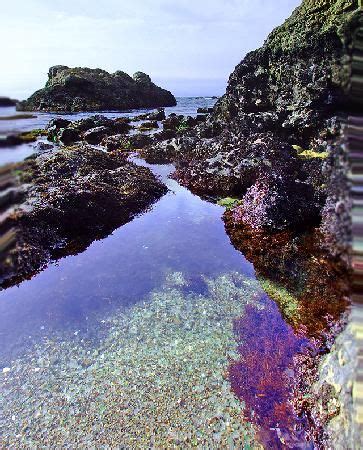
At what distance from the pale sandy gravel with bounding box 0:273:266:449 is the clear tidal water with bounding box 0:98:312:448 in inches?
0.9

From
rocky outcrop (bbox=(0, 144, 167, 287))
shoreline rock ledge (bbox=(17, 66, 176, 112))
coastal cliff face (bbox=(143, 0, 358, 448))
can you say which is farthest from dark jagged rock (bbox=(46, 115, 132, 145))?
shoreline rock ledge (bbox=(17, 66, 176, 112))

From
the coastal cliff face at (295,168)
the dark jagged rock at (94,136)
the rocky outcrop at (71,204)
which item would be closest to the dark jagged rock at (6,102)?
the coastal cliff face at (295,168)

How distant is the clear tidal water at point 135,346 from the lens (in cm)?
713

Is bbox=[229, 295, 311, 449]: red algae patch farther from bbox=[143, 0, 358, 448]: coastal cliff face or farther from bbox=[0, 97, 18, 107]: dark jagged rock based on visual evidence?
bbox=[0, 97, 18, 107]: dark jagged rock

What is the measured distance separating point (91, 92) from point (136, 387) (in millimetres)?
82973

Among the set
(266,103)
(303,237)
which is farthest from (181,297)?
(266,103)

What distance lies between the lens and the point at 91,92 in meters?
81.2

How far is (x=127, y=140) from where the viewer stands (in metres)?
34.2

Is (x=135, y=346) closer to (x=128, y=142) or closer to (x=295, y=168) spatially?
(x=295, y=168)

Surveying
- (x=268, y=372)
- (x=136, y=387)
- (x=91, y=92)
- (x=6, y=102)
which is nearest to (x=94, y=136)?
(x=136, y=387)

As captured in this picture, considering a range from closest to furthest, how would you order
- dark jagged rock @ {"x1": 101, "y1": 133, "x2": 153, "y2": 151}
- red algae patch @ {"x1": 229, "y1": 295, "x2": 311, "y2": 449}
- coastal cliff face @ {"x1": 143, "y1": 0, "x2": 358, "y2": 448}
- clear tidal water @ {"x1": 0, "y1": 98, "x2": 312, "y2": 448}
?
coastal cliff face @ {"x1": 143, "y1": 0, "x2": 358, "y2": 448} < red algae patch @ {"x1": 229, "y1": 295, "x2": 311, "y2": 449} < clear tidal water @ {"x1": 0, "y1": 98, "x2": 312, "y2": 448} < dark jagged rock @ {"x1": 101, "y1": 133, "x2": 153, "y2": 151}

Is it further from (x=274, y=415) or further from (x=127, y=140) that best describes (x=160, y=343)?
(x=127, y=140)

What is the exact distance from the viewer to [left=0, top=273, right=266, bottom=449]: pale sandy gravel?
6930 millimetres

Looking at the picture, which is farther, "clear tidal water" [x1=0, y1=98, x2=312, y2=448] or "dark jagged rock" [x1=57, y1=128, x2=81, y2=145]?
"dark jagged rock" [x1=57, y1=128, x2=81, y2=145]
